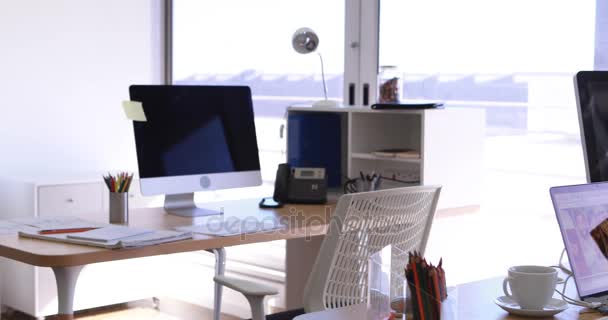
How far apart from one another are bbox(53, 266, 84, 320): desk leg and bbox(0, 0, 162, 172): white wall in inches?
96.7

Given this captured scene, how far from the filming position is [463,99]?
399 cm

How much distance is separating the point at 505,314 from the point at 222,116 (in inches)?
77.2

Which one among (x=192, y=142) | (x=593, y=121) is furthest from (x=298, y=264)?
Result: (x=593, y=121)

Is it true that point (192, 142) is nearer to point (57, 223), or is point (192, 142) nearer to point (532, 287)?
point (57, 223)

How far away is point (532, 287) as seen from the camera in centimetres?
166

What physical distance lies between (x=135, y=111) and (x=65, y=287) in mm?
799

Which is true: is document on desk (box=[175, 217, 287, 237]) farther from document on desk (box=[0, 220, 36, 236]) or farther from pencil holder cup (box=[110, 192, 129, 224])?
document on desk (box=[0, 220, 36, 236])

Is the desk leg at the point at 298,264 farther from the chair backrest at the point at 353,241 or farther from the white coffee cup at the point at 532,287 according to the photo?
the white coffee cup at the point at 532,287

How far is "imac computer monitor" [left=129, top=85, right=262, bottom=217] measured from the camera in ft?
10.5

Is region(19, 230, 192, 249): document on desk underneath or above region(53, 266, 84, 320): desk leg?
above

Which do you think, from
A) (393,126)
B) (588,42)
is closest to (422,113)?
(393,126)

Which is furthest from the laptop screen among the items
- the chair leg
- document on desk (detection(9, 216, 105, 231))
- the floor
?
the floor

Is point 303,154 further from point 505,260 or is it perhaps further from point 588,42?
point 588,42

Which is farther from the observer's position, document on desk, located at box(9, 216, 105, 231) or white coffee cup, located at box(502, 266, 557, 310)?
document on desk, located at box(9, 216, 105, 231)
